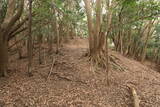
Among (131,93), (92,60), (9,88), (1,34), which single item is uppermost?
(1,34)

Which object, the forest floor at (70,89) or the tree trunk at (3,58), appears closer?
the forest floor at (70,89)

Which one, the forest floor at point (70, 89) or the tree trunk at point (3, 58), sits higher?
the tree trunk at point (3, 58)

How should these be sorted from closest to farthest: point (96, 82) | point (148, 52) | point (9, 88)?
point (9, 88) < point (96, 82) < point (148, 52)

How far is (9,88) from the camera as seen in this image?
12.9ft

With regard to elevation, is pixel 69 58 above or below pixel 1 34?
below

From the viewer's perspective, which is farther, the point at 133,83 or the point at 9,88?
the point at 133,83

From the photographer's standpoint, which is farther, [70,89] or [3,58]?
[3,58]

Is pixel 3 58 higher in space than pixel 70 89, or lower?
higher

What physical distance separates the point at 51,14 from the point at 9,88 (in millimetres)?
2726

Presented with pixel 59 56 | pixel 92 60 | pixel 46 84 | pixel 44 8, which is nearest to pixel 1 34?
pixel 44 8

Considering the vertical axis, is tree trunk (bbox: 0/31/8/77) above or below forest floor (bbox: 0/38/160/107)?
above

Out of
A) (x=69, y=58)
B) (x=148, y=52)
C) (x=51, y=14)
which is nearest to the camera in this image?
(x=51, y=14)

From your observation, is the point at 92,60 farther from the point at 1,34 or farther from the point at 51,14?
the point at 1,34

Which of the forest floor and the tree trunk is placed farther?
the tree trunk
